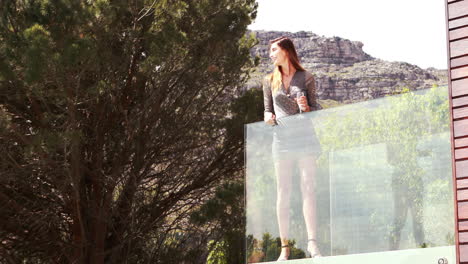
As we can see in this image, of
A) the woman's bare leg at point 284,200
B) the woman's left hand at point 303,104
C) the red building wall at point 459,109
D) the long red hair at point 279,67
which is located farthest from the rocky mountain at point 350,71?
the red building wall at point 459,109

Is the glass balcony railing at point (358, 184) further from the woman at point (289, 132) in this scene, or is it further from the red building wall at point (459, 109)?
the red building wall at point (459, 109)

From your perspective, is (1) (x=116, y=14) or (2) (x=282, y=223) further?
(1) (x=116, y=14)

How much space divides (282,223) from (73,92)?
12.5ft

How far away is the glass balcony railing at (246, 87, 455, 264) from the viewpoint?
3670 mm

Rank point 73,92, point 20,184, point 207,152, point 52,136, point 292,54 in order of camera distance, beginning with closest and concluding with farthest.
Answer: point 292,54 → point 52,136 → point 73,92 → point 20,184 → point 207,152

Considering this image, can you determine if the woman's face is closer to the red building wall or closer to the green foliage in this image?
the red building wall

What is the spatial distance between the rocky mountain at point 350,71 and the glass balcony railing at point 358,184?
101 ft

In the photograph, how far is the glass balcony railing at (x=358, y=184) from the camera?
12.0 feet

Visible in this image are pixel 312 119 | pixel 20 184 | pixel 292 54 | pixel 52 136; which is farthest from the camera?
pixel 20 184

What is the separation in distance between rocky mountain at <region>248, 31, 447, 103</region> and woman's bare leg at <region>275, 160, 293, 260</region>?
3080 centimetres

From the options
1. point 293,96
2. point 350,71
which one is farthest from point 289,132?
point 350,71

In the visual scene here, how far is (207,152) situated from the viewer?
9.29 m

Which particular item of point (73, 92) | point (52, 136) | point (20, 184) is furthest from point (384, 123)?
point (20, 184)

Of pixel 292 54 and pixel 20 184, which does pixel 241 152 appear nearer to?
pixel 20 184
